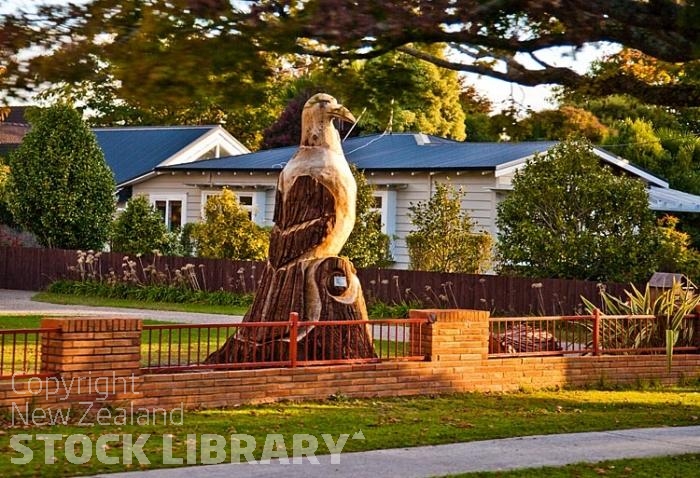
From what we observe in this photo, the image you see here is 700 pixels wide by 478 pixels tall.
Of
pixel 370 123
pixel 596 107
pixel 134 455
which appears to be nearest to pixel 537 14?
pixel 134 455

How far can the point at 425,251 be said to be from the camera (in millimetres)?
30422

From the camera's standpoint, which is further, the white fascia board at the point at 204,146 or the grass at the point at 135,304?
the white fascia board at the point at 204,146

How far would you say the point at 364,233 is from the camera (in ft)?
104

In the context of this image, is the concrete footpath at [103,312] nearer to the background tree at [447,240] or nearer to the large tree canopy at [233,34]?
the background tree at [447,240]

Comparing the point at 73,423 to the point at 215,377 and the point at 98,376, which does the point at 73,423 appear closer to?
the point at 98,376

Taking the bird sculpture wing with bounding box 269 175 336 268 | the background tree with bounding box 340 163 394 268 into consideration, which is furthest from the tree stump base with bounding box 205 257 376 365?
the background tree with bounding box 340 163 394 268

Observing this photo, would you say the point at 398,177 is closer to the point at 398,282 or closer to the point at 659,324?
the point at 398,282

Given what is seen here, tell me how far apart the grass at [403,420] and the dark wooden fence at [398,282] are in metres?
8.13

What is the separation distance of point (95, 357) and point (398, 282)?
15792 millimetres

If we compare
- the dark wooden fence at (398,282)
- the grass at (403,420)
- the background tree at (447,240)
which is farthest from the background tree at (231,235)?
the grass at (403,420)

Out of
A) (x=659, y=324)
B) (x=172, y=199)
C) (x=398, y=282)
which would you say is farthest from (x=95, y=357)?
(x=172, y=199)

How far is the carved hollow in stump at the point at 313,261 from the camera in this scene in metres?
16.3

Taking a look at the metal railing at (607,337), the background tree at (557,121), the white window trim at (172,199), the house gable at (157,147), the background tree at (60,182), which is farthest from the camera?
the house gable at (157,147)

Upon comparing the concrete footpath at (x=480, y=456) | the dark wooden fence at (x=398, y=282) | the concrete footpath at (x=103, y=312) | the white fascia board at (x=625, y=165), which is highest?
the white fascia board at (x=625, y=165)
